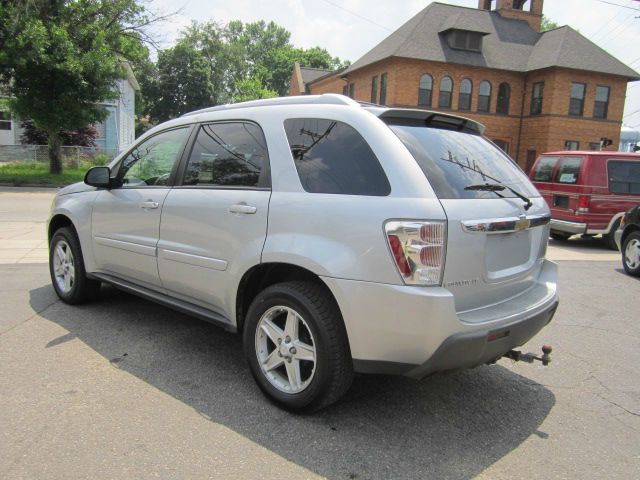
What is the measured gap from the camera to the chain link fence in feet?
83.1

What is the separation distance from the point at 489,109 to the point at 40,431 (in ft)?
104

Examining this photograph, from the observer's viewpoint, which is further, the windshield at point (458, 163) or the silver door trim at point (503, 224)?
the windshield at point (458, 163)

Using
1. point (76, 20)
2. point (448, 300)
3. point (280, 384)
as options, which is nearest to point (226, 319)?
point (280, 384)

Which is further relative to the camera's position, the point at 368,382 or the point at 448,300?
the point at 368,382

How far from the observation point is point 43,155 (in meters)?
25.8

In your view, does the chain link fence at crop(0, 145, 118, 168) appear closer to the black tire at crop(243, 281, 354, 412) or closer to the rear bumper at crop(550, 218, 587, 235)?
the rear bumper at crop(550, 218, 587, 235)

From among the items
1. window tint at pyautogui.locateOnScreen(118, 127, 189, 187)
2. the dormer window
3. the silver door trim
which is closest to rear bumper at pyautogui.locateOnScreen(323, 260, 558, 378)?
the silver door trim

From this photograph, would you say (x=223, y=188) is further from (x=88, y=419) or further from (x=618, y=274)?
(x=618, y=274)

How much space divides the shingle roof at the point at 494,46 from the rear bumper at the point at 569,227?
19821 millimetres

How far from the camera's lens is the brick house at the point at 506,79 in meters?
29.1

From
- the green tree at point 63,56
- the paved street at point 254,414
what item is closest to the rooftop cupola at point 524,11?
the green tree at point 63,56

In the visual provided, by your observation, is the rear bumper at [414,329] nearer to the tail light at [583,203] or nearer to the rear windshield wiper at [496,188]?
the rear windshield wiper at [496,188]

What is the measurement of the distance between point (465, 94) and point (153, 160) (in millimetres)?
28693

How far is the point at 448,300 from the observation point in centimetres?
265
